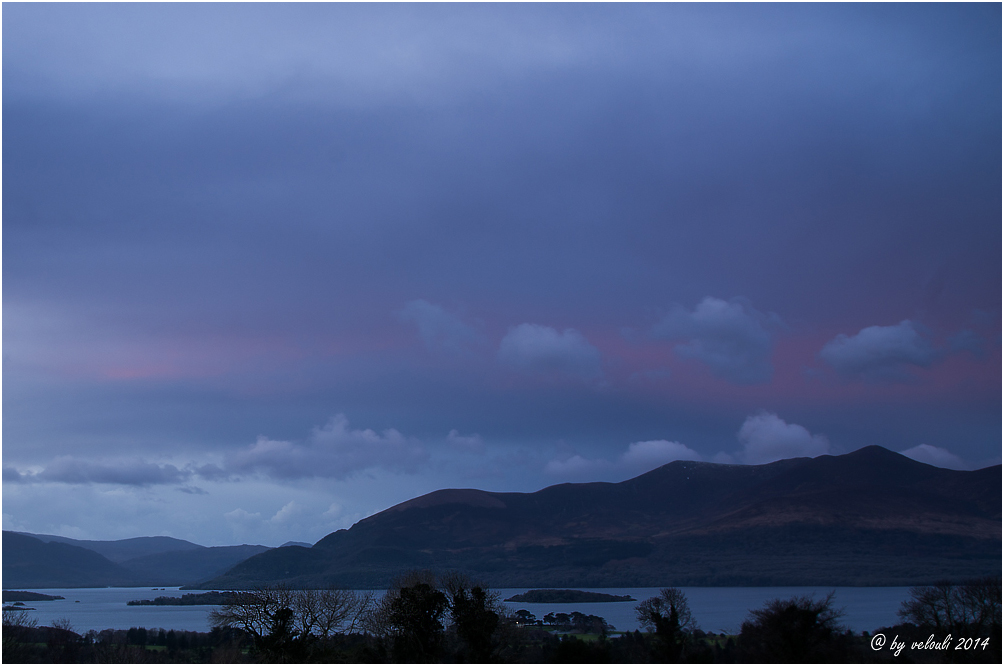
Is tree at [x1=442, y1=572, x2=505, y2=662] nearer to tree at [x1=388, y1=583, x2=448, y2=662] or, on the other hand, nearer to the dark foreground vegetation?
the dark foreground vegetation

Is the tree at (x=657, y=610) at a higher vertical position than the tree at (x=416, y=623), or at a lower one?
lower

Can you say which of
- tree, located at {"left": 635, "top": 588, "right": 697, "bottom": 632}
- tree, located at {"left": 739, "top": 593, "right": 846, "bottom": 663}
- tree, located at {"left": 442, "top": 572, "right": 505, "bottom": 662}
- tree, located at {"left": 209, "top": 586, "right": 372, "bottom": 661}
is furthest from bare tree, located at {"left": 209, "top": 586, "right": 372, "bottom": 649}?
tree, located at {"left": 739, "top": 593, "right": 846, "bottom": 663}

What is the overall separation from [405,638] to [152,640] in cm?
5090

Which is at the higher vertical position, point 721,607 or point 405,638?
point 405,638

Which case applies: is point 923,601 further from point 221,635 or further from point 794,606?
point 221,635

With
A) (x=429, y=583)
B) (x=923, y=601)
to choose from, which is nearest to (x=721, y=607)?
(x=923, y=601)

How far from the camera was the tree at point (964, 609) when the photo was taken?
5800cm

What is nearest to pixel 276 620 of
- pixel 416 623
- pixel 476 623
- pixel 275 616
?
pixel 275 616

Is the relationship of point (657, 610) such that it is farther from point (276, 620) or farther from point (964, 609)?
point (276, 620)

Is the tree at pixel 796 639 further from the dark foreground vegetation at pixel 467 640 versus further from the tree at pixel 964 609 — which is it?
the tree at pixel 964 609

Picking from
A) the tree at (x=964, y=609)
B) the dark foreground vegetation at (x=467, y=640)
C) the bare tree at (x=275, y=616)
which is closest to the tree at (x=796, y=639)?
the dark foreground vegetation at (x=467, y=640)

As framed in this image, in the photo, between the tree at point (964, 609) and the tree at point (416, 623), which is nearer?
the tree at point (416, 623)

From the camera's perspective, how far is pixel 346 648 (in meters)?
54.4

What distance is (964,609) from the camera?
6050 cm
